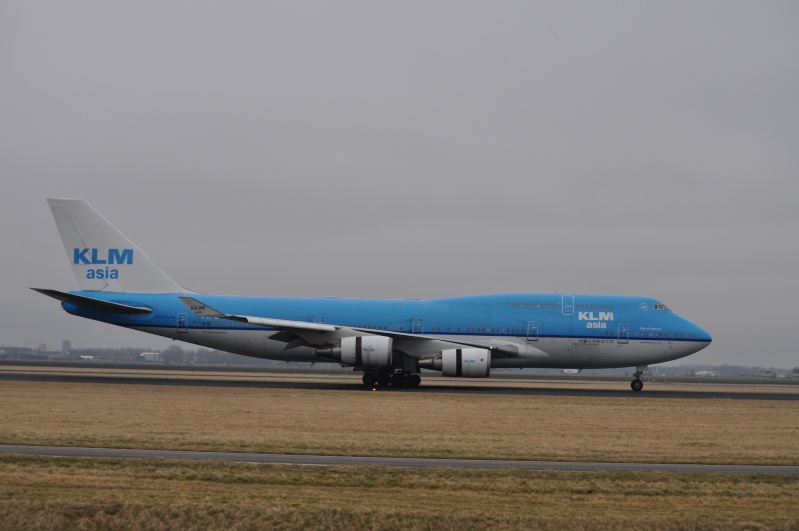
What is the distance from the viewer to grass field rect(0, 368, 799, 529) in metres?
12.2

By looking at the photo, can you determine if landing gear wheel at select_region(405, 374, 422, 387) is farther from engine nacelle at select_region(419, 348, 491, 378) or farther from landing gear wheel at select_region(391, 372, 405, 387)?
engine nacelle at select_region(419, 348, 491, 378)

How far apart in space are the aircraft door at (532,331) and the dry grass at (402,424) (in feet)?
19.0

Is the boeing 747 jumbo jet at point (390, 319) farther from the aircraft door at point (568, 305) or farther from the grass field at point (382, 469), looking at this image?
the grass field at point (382, 469)

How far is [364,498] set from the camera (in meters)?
13.2

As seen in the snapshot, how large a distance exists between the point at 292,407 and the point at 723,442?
499 inches

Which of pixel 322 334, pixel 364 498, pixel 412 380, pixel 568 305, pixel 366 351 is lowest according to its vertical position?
pixel 364 498

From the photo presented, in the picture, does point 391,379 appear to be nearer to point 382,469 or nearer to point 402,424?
point 402,424

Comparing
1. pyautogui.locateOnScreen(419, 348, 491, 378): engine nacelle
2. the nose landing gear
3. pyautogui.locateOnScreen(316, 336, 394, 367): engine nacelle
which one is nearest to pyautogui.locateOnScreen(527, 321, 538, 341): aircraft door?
pyautogui.locateOnScreen(419, 348, 491, 378): engine nacelle

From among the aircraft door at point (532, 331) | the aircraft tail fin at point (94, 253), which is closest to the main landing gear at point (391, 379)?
the aircraft door at point (532, 331)

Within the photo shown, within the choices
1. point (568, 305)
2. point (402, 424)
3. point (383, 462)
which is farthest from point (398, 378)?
point (383, 462)

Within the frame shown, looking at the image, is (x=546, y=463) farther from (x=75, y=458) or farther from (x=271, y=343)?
(x=271, y=343)

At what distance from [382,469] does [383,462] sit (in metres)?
0.95

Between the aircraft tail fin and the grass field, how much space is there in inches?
422

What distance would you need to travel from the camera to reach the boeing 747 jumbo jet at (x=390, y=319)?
3797 centimetres
